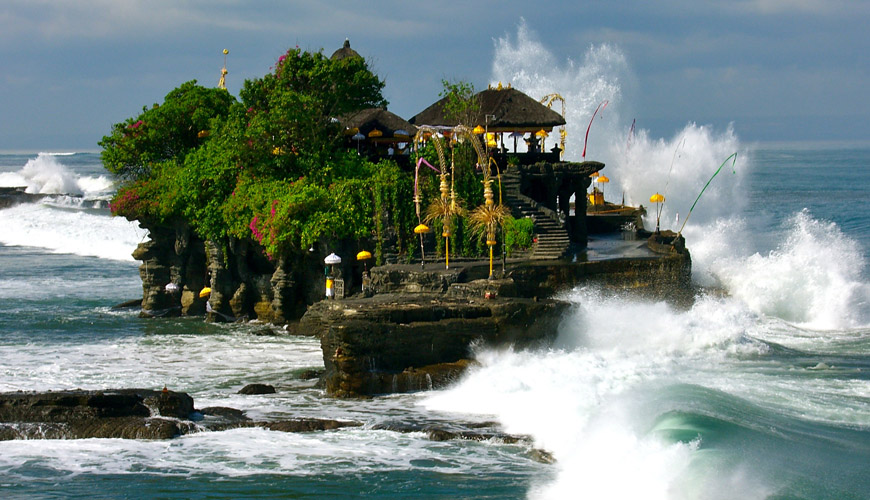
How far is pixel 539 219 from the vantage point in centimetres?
3438

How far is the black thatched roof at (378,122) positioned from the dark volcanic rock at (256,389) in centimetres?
1641

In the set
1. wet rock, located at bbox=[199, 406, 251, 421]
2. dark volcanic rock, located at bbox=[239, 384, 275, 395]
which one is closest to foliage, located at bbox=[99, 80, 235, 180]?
dark volcanic rock, located at bbox=[239, 384, 275, 395]

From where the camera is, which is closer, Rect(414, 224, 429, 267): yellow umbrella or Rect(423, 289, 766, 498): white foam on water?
Rect(423, 289, 766, 498): white foam on water

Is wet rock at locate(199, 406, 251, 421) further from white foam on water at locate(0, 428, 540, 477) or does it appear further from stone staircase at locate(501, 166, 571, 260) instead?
stone staircase at locate(501, 166, 571, 260)

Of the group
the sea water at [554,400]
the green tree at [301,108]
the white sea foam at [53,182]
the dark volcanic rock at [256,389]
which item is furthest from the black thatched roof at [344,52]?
the white sea foam at [53,182]

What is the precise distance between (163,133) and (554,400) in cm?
2236

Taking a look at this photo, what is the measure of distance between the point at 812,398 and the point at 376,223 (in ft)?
45.1

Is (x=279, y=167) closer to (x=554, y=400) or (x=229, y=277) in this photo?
(x=229, y=277)

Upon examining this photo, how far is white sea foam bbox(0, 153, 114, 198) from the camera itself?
96250mm

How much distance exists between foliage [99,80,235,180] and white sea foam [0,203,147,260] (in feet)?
53.9

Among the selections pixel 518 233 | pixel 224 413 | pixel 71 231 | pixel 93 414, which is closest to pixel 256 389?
pixel 224 413

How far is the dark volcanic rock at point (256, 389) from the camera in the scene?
2400 cm

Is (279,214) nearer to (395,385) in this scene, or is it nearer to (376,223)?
(376,223)

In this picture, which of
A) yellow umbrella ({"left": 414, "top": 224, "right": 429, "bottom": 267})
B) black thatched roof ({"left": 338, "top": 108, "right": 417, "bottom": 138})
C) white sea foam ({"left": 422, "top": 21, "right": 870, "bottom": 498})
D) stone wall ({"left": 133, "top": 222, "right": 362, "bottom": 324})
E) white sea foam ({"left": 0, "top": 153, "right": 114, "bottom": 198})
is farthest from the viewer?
white sea foam ({"left": 0, "top": 153, "right": 114, "bottom": 198})
